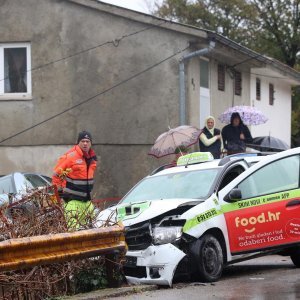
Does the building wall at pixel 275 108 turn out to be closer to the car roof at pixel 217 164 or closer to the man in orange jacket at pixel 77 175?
the car roof at pixel 217 164

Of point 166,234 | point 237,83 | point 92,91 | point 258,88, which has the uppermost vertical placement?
point 258,88

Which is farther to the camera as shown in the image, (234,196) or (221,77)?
(221,77)

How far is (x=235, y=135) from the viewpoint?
15969mm

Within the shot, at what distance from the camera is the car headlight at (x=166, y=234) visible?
30.0ft

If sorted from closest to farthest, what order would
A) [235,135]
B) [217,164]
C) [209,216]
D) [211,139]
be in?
[209,216]
[217,164]
[211,139]
[235,135]

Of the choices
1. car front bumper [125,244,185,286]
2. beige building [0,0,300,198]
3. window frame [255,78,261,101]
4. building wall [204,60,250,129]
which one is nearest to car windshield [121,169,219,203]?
car front bumper [125,244,185,286]

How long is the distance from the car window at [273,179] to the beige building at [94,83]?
961 centimetres

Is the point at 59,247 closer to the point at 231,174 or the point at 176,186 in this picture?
the point at 176,186

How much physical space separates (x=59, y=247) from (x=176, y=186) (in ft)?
10.1

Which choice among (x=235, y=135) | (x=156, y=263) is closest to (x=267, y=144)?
(x=235, y=135)

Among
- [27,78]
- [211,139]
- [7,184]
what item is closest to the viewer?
[7,184]

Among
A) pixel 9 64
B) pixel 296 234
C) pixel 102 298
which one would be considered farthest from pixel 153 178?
pixel 9 64

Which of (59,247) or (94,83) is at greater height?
(94,83)

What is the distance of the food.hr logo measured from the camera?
387 inches
